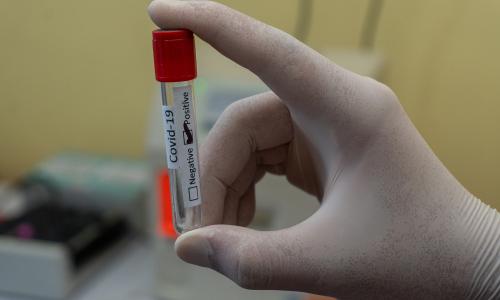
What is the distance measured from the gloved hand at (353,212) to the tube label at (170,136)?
65 millimetres

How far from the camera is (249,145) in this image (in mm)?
517

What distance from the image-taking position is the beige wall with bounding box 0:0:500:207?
2.50 feet

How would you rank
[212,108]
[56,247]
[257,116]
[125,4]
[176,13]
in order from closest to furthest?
1. [176,13]
2. [257,116]
3. [212,108]
4. [56,247]
5. [125,4]

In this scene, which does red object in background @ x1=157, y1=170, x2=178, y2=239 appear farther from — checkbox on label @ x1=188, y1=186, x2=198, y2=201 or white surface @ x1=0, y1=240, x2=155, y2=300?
checkbox on label @ x1=188, y1=186, x2=198, y2=201

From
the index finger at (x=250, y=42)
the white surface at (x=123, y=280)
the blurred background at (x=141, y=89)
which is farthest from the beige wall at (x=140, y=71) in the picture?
the index finger at (x=250, y=42)

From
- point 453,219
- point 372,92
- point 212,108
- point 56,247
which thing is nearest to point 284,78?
point 372,92

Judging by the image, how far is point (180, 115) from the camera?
0.38 meters

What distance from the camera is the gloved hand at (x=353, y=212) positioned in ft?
1.25

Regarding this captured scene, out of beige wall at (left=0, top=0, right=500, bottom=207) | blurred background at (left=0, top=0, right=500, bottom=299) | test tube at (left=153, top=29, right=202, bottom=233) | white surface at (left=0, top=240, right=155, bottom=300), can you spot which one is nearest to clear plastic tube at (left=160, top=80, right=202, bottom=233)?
test tube at (left=153, top=29, right=202, bottom=233)

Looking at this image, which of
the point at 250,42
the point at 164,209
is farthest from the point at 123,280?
the point at 250,42

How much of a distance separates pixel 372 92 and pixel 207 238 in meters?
0.19

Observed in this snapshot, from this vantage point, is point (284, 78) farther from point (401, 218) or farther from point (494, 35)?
point (494, 35)

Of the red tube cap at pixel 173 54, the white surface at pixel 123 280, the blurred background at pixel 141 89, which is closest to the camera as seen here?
the red tube cap at pixel 173 54

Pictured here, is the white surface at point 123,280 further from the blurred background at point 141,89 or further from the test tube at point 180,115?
the test tube at point 180,115
